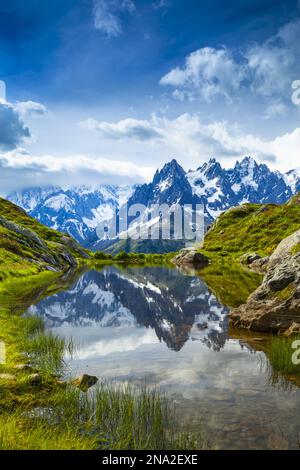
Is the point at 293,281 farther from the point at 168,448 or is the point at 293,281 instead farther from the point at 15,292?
the point at 15,292

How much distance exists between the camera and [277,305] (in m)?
33.9

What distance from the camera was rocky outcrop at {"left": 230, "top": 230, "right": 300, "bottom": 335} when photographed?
32297mm

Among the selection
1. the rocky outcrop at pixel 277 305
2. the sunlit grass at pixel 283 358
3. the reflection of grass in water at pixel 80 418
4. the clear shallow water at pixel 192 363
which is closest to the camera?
the reflection of grass in water at pixel 80 418

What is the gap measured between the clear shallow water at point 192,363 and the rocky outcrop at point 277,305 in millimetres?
2394

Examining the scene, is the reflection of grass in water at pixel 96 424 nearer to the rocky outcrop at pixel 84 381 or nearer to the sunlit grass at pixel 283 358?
the rocky outcrop at pixel 84 381

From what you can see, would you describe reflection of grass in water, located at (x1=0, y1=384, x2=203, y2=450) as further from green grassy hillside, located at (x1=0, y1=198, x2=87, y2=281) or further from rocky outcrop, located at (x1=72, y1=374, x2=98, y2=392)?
green grassy hillside, located at (x1=0, y1=198, x2=87, y2=281)

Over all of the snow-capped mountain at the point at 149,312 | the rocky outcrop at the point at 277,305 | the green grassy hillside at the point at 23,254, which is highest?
the green grassy hillside at the point at 23,254

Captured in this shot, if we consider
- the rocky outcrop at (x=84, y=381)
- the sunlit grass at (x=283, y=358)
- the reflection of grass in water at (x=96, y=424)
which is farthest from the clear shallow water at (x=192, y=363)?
the rocky outcrop at (x=84, y=381)

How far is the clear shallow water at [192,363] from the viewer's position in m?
15.1

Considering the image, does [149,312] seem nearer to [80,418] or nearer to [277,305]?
[277,305]

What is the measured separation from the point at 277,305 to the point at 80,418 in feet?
75.6

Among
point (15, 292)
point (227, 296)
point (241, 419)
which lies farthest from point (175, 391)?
point (15, 292)
